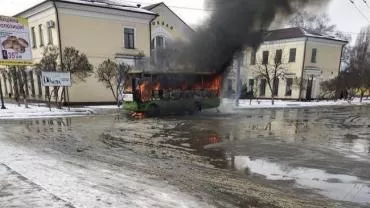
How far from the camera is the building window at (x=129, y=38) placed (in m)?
23.1

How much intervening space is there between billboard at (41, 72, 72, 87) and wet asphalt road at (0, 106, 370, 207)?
5.20 metres

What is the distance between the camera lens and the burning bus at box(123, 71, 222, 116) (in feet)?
50.9

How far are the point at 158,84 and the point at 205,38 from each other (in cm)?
369

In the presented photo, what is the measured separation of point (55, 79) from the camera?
55.1 feet

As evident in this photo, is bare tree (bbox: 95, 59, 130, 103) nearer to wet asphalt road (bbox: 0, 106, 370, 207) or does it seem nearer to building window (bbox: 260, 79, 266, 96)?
wet asphalt road (bbox: 0, 106, 370, 207)

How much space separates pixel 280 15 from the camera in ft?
36.9

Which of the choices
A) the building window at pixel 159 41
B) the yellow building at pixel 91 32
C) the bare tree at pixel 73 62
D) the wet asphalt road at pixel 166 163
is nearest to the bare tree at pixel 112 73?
the bare tree at pixel 73 62

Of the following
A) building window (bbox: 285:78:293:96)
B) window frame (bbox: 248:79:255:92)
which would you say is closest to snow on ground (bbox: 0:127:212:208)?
building window (bbox: 285:78:293:96)

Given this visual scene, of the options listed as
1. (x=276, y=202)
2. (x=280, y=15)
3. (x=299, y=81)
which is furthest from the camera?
(x=299, y=81)

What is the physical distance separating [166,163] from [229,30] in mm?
7711

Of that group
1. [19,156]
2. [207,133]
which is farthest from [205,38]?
[19,156]

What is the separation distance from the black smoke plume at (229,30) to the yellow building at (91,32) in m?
8.54

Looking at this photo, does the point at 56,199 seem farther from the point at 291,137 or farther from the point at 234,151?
the point at 291,137

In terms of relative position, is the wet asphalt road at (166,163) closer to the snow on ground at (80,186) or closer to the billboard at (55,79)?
the snow on ground at (80,186)
